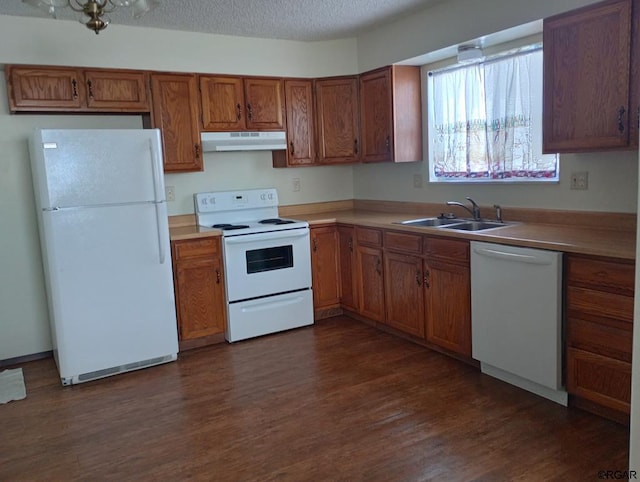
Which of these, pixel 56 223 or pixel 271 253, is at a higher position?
pixel 56 223

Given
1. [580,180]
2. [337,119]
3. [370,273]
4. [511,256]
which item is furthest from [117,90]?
[580,180]

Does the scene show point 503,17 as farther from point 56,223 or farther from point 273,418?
point 56,223

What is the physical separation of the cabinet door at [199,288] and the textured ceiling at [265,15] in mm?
1572

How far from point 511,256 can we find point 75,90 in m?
3.02

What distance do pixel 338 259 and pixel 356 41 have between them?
6.34 feet

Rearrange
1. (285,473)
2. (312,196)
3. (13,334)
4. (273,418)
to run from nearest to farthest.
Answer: (285,473)
(273,418)
(13,334)
(312,196)

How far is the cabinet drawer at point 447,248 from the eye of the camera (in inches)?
124

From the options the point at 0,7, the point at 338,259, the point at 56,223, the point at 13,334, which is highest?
the point at 0,7

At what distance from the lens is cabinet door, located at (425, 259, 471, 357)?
321 cm

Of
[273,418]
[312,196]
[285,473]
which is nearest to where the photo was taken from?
[285,473]

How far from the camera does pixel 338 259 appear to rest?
4.44 metres

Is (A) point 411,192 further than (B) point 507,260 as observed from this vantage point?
Yes

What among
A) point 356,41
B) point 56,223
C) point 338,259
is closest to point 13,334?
point 56,223

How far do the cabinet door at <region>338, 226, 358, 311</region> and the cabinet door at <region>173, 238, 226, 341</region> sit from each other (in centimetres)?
105
